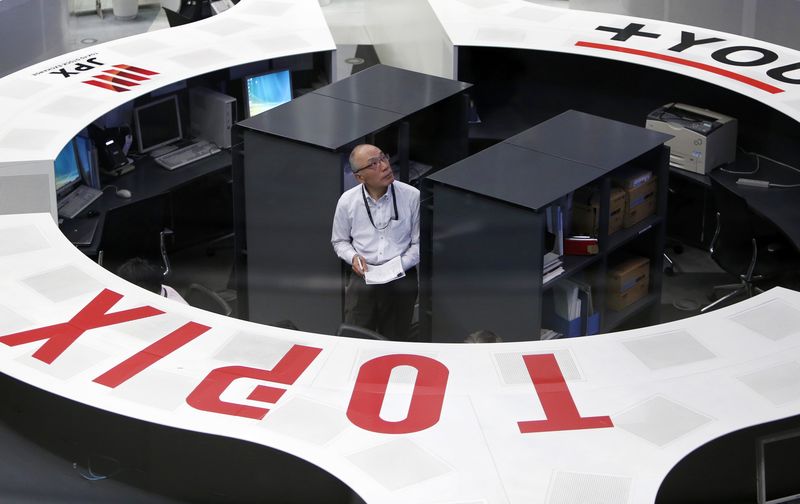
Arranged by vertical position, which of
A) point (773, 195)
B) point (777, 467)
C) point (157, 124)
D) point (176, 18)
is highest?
point (176, 18)

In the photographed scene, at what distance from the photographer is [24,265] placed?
4.45 meters

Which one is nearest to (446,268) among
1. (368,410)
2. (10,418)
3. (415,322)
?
(415,322)

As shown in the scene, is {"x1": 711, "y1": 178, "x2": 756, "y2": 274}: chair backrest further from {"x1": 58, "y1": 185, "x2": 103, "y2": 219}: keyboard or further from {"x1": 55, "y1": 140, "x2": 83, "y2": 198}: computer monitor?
{"x1": 55, "y1": 140, "x2": 83, "y2": 198}: computer monitor

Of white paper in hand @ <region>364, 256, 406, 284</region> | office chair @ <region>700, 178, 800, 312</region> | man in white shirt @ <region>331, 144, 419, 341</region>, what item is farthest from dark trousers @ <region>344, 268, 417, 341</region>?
office chair @ <region>700, 178, 800, 312</region>

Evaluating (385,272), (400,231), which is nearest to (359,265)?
→ (385,272)

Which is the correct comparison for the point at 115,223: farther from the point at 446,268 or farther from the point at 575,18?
the point at 575,18

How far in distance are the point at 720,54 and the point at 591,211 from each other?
2.27 meters

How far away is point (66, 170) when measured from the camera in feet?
20.4

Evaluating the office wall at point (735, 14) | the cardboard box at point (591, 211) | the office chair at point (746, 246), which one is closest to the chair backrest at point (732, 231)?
the office chair at point (746, 246)

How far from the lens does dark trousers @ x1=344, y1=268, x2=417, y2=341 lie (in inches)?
216

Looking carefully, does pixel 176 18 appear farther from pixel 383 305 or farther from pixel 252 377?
pixel 252 377

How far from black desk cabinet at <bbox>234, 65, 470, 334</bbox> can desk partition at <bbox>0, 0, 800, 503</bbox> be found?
1.15m

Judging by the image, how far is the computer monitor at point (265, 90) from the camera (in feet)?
23.3

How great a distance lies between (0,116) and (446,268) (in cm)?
266
